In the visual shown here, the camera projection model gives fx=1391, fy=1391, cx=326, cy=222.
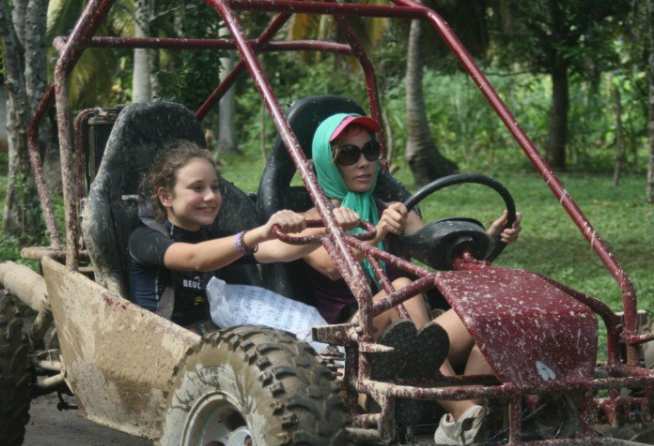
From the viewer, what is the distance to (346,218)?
396 cm

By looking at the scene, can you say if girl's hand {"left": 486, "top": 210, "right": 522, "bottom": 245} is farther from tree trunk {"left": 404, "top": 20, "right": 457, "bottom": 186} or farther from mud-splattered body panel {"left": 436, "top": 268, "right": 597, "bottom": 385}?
tree trunk {"left": 404, "top": 20, "right": 457, "bottom": 186}

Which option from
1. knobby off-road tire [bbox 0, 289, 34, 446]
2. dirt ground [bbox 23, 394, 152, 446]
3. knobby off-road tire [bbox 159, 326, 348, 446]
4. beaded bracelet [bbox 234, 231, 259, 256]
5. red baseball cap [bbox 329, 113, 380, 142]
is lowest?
dirt ground [bbox 23, 394, 152, 446]

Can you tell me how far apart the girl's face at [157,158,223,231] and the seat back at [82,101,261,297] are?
280 mm

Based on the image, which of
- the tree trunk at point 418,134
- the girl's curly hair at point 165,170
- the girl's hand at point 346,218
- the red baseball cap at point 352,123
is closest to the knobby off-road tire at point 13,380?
the girl's curly hair at point 165,170

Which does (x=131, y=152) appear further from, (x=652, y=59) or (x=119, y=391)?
(x=652, y=59)

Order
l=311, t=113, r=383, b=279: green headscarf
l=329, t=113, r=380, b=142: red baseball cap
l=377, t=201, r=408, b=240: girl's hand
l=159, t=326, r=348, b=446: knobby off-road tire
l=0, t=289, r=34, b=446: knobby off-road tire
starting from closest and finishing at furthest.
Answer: l=159, t=326, r=348, b=446: knobby off-road tire, l=377, t=201, r=408, b=240: girl's hand, l=329, t=113, r=380, b=142: red baseball cap, l=311, t=113, r=383, b=279: green headscarf, l=0, t=289, r=34, b=446: knobby off-road tire

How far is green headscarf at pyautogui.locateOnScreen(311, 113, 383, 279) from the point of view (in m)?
4.94

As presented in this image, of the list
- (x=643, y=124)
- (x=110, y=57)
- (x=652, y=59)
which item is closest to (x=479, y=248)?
(x=652, y=59)

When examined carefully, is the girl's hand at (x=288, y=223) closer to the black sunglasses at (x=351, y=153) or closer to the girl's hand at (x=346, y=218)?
the girl's hand at (x=346, y=218)

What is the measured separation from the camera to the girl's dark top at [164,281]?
4.73 metres

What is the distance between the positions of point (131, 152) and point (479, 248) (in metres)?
1.40

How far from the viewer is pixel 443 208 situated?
16.5 m

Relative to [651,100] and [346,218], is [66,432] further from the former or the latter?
[651,100]

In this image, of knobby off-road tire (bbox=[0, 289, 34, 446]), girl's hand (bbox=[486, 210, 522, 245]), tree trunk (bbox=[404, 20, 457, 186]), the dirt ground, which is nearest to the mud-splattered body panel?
girl's hand (bbox=[486, 210, 522, 245])
